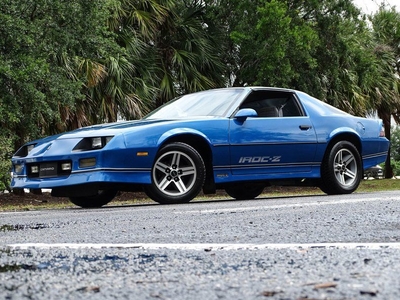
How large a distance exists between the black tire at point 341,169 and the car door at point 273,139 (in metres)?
0.23

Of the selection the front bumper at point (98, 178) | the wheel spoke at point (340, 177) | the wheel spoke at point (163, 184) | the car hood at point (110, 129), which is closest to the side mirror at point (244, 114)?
the car hood at point (110, 129)

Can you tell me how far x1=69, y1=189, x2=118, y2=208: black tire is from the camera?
9.40m

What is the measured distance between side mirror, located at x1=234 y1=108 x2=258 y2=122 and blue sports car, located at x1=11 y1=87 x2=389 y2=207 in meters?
0.01

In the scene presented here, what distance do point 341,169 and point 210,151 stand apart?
6.54 ft

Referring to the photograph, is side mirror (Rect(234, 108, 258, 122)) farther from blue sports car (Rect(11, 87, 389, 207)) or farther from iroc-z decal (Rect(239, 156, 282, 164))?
iroc-z decal (Rect(239, 156, 282, 164))

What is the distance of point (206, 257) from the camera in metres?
3.53

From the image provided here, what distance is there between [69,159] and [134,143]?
0.69 m

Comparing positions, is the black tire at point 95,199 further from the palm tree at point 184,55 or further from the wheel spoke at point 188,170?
the palm tree at point 184,55

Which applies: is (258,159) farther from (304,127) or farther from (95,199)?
(95,199)

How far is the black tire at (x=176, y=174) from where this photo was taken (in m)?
8.31

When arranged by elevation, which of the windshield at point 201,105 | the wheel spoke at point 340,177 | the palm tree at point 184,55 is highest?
the palm tree at point 184,55

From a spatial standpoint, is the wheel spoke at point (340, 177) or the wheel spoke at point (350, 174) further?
the wheel spoke at point (350, 174)

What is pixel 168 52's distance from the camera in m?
20.4

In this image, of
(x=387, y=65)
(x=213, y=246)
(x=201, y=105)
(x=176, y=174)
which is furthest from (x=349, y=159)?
(x=387, y=65)
